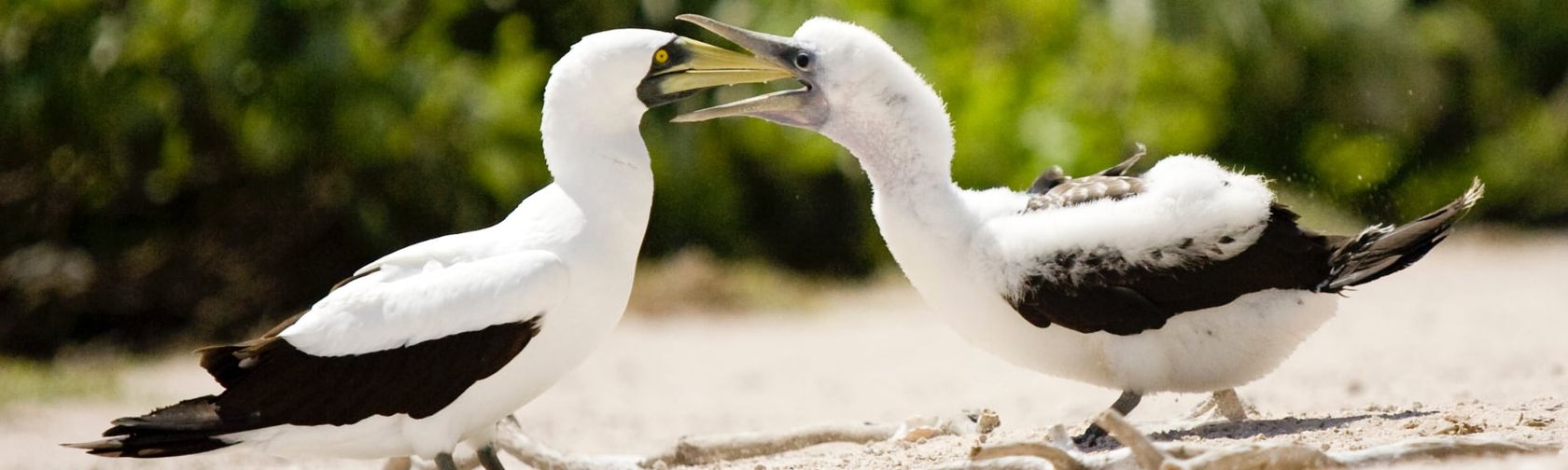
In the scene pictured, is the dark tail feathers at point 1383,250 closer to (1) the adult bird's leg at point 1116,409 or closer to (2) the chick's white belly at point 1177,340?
(2) the chick's white belly at point 1177,340

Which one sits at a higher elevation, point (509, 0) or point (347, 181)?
point (509, 0)

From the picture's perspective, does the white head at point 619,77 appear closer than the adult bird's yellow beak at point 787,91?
Yes

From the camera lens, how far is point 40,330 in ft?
42.3

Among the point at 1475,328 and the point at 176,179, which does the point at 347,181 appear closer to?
the point at 176,179

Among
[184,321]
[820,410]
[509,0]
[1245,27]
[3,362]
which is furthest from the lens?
[1245,27]

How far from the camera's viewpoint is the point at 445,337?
5215mm

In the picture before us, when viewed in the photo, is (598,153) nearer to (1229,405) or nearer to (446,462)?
(446,462)

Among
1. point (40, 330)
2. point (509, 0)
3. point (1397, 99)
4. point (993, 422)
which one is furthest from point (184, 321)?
point (1397, 99)

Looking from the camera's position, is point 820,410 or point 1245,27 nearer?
point 820,410

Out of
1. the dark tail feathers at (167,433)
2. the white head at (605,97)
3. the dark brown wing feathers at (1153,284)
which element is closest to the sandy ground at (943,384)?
the dark brown wing feathers at (1153,284)

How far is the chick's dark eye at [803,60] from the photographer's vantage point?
19.7 ft

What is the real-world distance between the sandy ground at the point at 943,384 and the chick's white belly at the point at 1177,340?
222 millimetres

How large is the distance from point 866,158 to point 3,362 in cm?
827

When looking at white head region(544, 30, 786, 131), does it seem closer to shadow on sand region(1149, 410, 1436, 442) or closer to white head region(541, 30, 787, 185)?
white head region(541, 30, 787, 185)
